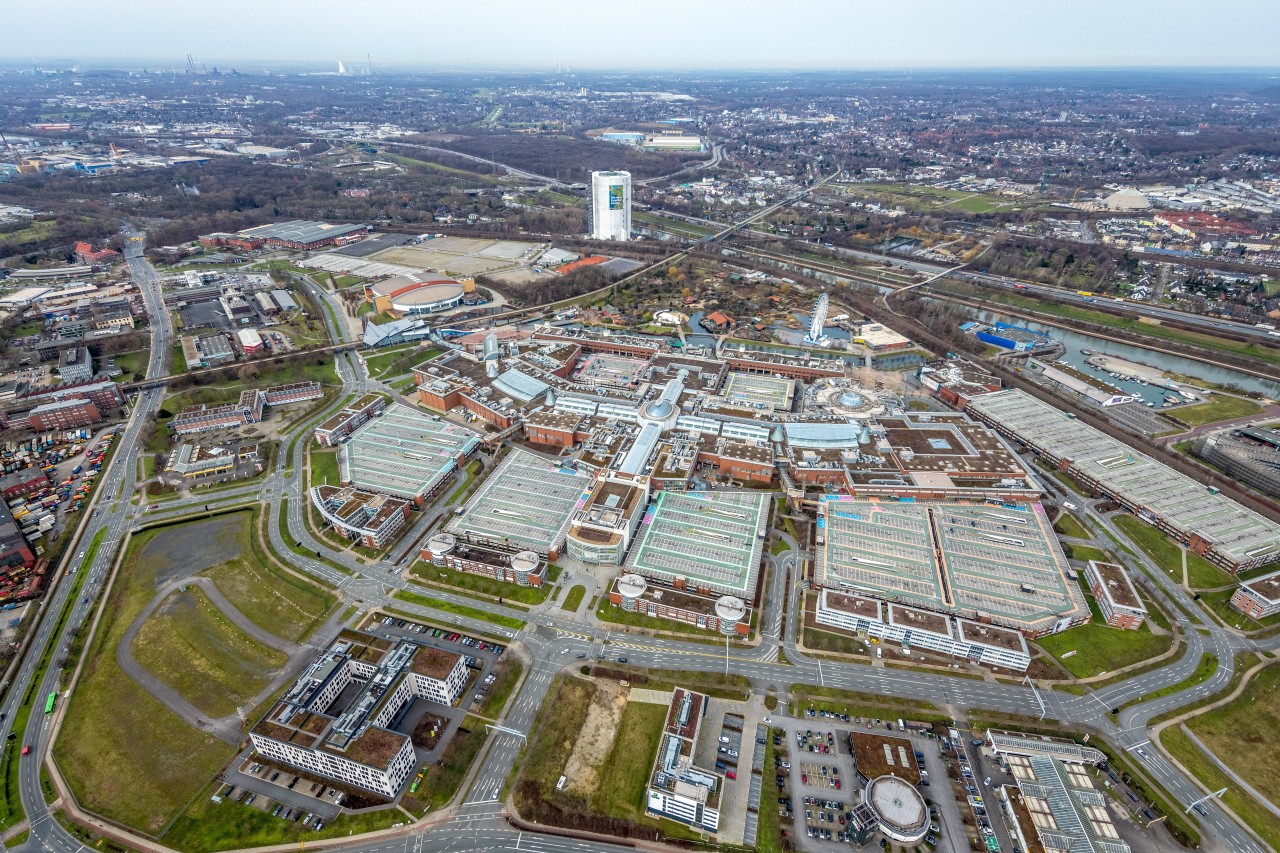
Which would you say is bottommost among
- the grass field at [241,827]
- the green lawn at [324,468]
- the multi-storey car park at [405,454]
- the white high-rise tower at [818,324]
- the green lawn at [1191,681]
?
the grass field at [241,827]

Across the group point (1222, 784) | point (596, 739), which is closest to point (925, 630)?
point (1222, 784)

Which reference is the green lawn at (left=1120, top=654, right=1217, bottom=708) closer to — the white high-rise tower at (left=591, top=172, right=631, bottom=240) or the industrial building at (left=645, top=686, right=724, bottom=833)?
the industrial building at (left=645, top=686, right=724, bottom=833)

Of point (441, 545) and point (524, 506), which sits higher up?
point (524, 506)

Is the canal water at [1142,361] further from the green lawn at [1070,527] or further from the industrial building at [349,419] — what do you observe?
the industrial building at [349,419]

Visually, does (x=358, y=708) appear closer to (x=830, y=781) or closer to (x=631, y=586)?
(x=631, y=586)

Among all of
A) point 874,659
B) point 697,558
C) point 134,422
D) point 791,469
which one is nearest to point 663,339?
point 791,469

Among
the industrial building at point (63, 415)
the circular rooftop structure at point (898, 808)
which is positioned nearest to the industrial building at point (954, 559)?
the circular rooftop structure at point (898, 808)
